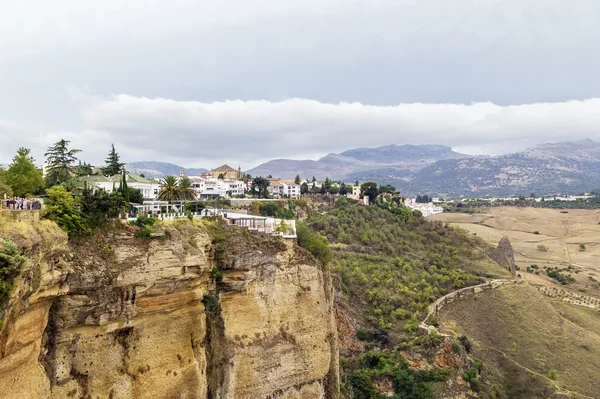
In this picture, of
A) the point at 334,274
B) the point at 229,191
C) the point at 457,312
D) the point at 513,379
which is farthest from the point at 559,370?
the point at 229,191

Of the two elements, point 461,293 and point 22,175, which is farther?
point 461,293

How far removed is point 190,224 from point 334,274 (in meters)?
27.4

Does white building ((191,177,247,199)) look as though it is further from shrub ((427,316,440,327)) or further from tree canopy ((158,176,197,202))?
shrub ((427,316,440,327))

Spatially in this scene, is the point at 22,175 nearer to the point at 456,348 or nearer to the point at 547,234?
the point at 456,348

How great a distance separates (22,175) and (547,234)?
127m

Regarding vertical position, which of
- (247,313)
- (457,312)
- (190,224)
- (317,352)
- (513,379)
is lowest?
(513,379)

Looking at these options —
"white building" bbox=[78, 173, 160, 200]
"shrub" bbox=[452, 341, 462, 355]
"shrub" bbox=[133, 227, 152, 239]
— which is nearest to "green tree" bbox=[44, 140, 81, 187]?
"white building" bbox=[78, 173, 160, 200]

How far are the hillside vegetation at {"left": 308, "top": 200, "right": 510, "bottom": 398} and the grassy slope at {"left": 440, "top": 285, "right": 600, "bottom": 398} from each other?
4.17 meters

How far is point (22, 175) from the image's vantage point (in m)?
24.8

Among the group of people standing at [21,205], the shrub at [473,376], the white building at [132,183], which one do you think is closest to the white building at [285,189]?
the white building at [132,183]

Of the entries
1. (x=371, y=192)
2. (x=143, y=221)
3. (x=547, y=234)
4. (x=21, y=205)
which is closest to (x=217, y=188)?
(x=371, y=192)

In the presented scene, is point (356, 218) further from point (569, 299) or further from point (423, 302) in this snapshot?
point (569, 299)

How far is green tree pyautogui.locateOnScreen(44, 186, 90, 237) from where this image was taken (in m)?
19.3

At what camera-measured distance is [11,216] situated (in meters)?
17.3
